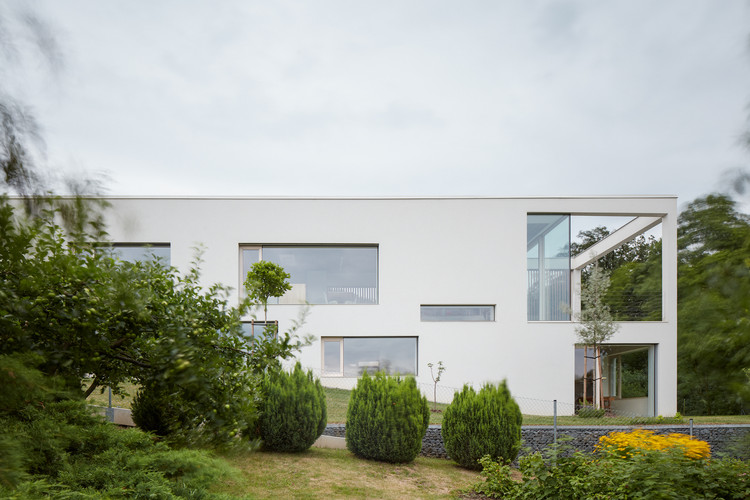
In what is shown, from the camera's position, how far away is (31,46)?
1.63 metres

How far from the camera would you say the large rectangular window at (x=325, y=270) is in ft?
42.6

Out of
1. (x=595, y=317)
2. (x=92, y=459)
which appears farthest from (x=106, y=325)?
(x=595, y=317)

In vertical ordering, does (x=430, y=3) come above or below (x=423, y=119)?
below

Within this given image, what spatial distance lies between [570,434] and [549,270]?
4.82 meters

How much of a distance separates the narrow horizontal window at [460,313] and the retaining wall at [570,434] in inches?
137

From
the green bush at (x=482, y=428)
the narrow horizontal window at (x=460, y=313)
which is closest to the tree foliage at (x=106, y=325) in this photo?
the green bush at (x=482, y=428)

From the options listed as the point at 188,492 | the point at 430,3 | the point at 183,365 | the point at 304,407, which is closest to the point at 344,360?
the point at 304,407

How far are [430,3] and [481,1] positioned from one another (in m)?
0.43

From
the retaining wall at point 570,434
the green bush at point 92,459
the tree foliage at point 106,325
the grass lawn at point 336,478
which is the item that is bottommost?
the retaining wall at point 570,434

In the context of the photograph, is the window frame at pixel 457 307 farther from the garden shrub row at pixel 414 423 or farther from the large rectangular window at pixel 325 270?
the garden shrub row at pixel 414 423

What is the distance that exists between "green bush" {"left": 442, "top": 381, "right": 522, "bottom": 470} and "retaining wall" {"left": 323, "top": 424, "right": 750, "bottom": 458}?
42.8 inches

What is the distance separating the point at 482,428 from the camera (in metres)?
7.68

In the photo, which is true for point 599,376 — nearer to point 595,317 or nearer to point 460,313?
point 595,317

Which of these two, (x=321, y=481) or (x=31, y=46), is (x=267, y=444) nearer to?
(x=321, y=481)
